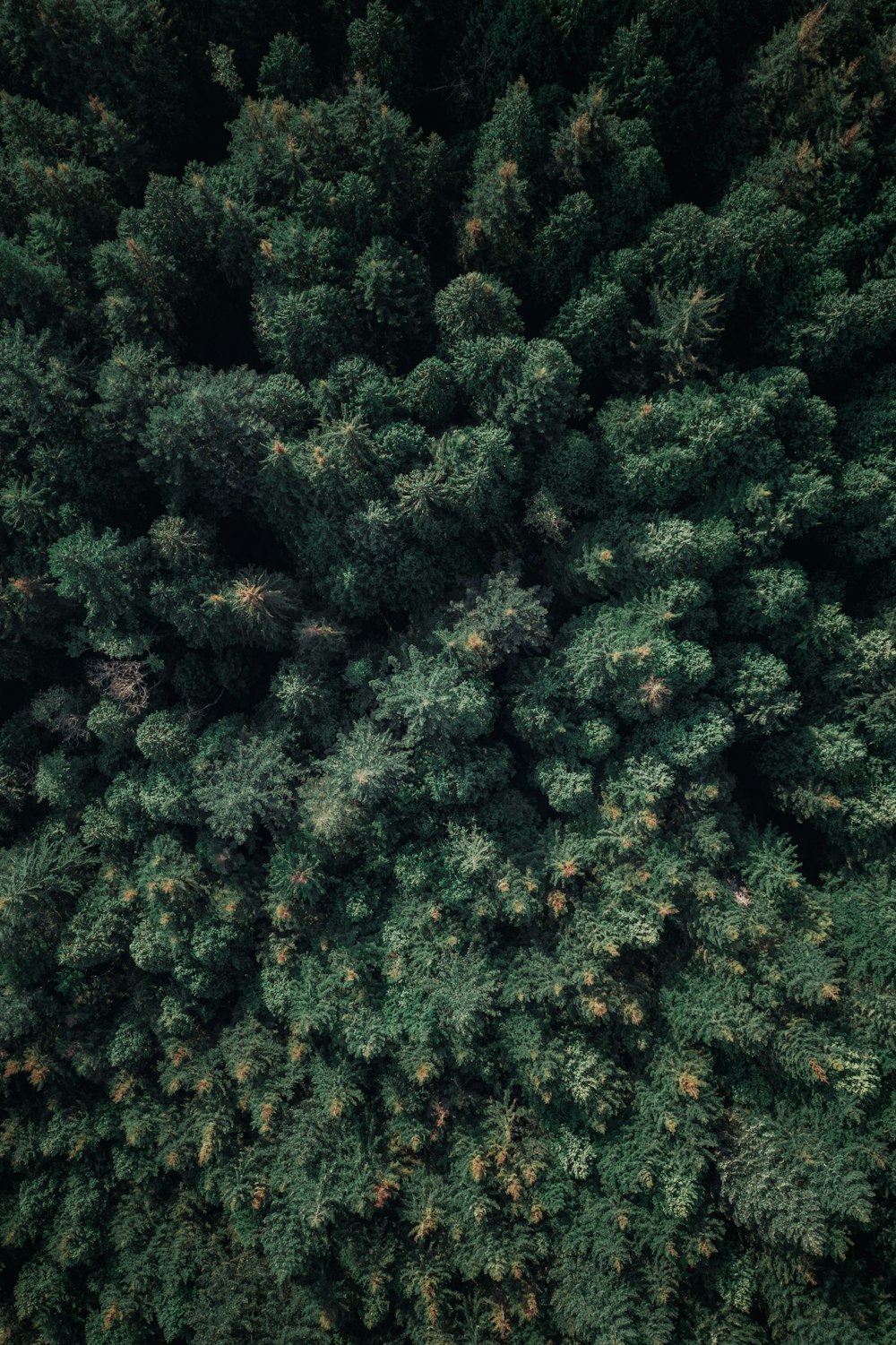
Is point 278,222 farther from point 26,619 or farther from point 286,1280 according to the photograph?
point 286,1280

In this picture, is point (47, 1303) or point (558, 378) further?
point (47, 1303)

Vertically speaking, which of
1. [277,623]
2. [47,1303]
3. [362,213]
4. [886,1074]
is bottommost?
[886,1074]

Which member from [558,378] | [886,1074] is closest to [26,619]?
[558,378]

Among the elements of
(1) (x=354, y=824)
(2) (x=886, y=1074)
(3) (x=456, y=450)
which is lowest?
(2) (x=886, y=1074)

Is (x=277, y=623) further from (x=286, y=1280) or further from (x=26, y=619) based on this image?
(x=286, y=1280)

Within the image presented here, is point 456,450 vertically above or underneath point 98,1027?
above

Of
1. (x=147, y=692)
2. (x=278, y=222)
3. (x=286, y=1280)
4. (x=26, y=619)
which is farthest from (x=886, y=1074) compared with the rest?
(x=278, y=222)
